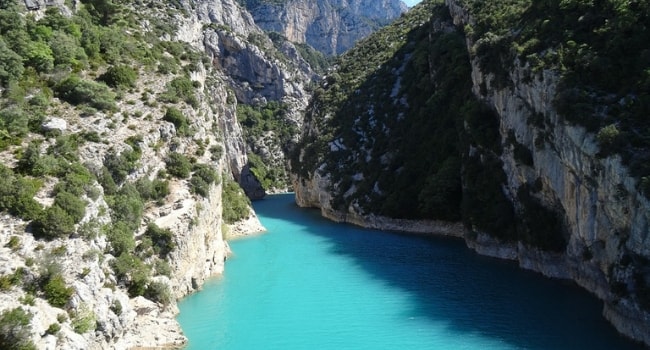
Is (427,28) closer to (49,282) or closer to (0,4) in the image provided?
(0,4)

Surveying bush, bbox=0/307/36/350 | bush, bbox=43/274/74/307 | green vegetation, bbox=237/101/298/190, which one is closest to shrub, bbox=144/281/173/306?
bush, bbox=43/274/74/307

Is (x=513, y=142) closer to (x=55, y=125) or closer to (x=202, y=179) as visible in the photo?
(x=202, y=179)

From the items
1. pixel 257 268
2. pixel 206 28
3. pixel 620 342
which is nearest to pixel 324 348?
pixel 620 342

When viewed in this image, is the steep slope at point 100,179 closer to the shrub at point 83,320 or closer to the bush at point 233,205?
the shrub at point 83,320

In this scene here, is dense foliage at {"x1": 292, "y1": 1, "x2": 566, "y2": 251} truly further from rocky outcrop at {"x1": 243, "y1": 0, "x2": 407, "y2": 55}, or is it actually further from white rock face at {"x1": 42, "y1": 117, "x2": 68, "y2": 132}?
rocky outcrop at {"x1": 243, "y1": 0, "x2": 407, "y2": 55}

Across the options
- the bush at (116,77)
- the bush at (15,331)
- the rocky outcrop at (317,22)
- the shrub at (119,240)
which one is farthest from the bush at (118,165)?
the rocky outcrop at (317,22)

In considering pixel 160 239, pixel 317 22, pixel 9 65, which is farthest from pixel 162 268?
pixel 317 22

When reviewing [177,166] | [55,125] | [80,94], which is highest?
[80,94]
